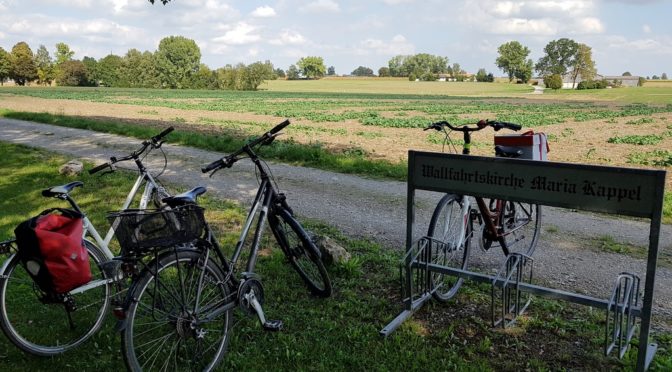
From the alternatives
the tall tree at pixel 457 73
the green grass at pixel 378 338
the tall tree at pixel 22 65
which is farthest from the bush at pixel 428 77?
the green grass at pixel 378 338

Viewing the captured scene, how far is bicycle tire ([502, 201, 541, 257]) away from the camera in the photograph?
504cm

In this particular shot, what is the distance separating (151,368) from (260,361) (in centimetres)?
71

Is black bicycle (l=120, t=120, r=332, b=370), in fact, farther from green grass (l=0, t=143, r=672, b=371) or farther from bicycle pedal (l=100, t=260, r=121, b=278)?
bicycle pedal (l=100, t=260, r=121, b=278)

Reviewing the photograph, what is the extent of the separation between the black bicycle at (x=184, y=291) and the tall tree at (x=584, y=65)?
119 m

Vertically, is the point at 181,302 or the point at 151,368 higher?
the point at 181,302

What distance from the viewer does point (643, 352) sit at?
10.3 ft

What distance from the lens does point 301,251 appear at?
4.33 meters

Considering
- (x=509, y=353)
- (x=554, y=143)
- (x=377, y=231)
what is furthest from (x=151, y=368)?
(x=554, y=143)

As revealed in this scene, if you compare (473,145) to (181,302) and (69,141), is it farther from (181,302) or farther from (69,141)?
(181,302)

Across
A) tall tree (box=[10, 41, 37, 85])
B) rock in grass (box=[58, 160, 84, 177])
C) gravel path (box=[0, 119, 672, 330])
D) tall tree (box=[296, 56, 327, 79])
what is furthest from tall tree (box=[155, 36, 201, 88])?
rock in grass (box=[58, 160, 84, 177])

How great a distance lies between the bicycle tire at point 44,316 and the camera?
3.52 m

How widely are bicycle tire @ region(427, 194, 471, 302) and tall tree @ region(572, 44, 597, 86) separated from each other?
117491 millimetres

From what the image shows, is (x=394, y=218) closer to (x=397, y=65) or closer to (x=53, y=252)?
(x=53, y=252)

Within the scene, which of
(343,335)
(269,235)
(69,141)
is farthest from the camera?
(69,141)
